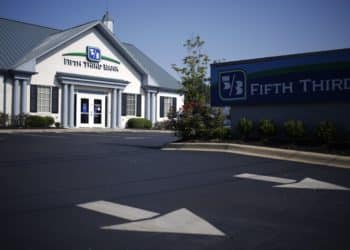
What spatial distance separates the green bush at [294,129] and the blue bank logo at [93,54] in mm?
19483

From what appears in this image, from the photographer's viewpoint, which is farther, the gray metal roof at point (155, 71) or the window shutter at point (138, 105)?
the gray metal roof at point (155, 71)

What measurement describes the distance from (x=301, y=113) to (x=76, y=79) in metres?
18.0

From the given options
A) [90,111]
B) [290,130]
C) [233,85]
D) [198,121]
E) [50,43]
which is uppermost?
[50,43]

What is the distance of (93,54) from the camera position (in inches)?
1103

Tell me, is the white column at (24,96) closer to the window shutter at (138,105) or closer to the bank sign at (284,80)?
the window shutter at (138,105)

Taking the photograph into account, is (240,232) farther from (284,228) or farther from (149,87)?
(149,87)

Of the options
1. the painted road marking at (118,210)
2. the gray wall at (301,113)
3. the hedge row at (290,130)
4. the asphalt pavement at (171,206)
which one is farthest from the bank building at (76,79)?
the painted road marking at (118,210)

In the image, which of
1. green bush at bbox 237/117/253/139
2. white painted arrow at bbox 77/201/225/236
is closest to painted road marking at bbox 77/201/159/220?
white painted arrow at bbox 77/201/225/236

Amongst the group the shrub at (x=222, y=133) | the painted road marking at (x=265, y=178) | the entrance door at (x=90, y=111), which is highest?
the entrance door at (x=90, y=111)

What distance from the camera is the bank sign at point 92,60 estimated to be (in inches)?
1045

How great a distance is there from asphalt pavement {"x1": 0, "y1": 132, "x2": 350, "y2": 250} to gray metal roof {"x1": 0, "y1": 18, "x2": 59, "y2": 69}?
18292 mm

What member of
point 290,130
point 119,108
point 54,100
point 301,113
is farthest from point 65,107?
point 290,130

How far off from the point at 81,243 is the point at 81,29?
25651 millimetres

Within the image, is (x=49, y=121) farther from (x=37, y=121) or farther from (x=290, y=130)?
(x=290, y=130)
